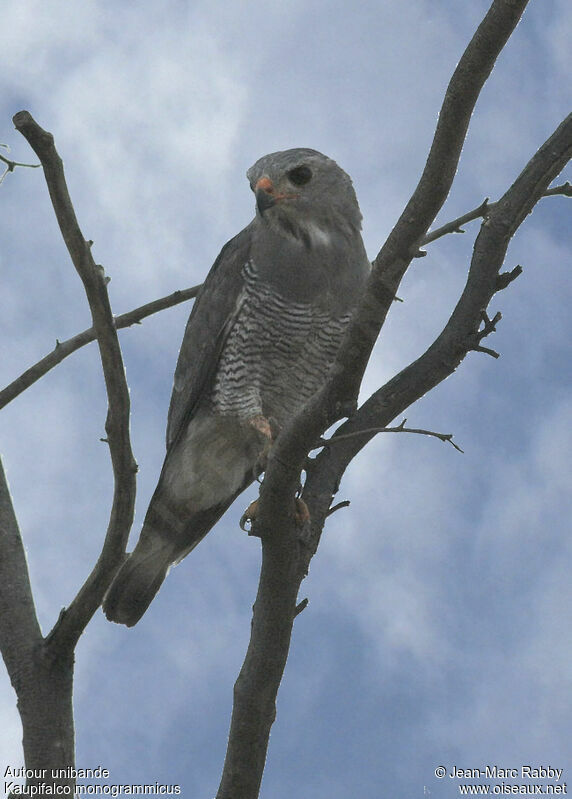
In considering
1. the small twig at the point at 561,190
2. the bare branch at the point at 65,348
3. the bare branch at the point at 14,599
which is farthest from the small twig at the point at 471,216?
the bare branch at the point at 14,599

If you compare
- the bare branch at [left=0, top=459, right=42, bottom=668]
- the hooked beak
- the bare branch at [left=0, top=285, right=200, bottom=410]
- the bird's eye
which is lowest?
the bare branch at [left=0, top=459, right=42, bottom=668]

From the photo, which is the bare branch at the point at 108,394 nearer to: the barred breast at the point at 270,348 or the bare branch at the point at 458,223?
the barred breast at the point at 270,348

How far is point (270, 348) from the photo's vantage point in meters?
5.00

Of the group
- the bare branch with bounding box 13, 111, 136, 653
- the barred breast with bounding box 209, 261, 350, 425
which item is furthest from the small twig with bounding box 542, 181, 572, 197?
the bare branch with bounding box 13, 111, 136, 653

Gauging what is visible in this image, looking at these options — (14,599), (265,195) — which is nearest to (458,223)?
(265,195)

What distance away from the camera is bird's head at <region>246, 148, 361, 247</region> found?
5.18m

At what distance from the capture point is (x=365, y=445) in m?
5.06

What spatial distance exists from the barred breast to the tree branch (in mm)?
830

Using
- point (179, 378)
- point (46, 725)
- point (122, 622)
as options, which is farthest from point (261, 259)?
point (46, 725)

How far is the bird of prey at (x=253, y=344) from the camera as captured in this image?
16.5ft

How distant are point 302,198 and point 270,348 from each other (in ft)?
2.88

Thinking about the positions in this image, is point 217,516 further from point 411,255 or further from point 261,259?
point 411,255

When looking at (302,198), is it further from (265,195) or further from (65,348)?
(65,348)

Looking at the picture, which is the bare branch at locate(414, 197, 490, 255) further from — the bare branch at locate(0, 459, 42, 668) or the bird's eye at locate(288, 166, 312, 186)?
the bare branch at locate(0, 459, 42, 668)
